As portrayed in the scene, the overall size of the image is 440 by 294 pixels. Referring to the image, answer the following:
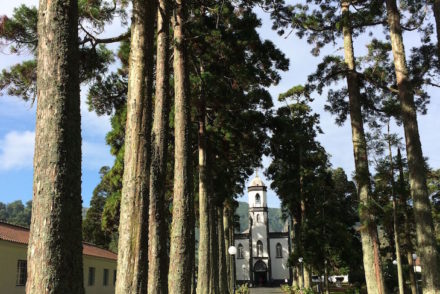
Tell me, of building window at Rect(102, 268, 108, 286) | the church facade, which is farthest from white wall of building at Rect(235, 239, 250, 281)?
building window at Rect(102, 268, 108, 286)

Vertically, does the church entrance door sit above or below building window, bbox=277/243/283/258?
below

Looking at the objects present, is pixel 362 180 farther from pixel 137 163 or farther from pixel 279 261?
pixel 279 261

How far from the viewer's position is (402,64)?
1129 cm

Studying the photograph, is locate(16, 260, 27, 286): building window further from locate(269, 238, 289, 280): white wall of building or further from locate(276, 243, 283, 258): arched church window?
locate(276, 243, 283, 258): arched church window

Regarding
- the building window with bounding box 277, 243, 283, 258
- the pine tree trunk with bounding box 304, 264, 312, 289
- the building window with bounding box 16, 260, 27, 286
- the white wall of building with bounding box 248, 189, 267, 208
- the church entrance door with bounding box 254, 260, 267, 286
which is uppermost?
the white wall of building with bounding box 248, 189, 267, 208

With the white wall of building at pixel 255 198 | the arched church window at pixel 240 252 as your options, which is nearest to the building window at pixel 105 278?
the arched church window at pixel 240 252

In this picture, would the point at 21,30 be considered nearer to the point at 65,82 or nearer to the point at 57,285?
the point at 65,82

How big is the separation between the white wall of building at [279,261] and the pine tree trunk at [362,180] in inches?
2252

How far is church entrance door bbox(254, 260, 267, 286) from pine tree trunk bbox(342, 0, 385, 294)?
5841 centimetres

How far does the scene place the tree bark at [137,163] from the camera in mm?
6461

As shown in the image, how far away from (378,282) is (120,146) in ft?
46.1

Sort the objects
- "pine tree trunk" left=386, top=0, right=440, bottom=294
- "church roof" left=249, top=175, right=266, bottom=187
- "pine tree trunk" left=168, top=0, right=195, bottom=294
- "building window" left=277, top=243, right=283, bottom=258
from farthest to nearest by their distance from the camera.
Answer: "church roof" left=249, top=175, right=266, bottom=187, "building window" left=277, top=243, right=283, bottom=258, "pine tree trunk" left=386, top=0, right=440, bottom=294, "pine tree trunk" left=168, top=0, right=195, bottom=294

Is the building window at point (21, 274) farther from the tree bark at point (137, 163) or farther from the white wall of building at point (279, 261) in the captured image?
the white wall of building at point (279, 261)

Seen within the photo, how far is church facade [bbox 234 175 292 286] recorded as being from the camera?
67.4 metres
